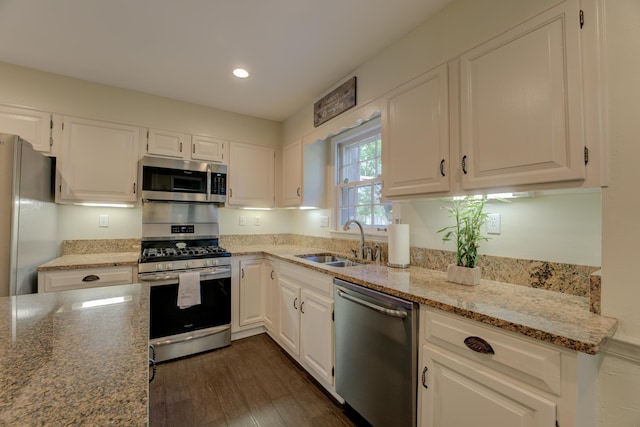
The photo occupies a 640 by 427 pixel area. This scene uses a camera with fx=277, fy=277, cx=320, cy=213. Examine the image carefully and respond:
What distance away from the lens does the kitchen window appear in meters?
2.49

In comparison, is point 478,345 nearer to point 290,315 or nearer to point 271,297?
point 290,315

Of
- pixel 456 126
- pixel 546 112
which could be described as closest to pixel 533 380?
pixel 546 112

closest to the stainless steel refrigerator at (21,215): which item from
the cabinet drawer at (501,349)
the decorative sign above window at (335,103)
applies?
the decorative sign above window at (335,103)

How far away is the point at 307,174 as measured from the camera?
2.93 m

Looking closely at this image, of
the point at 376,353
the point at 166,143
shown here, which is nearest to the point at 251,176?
the point at 166,143

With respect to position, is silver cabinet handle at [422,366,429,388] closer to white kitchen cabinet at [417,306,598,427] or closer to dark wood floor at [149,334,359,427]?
white kitchen cabinet at [417,306,598,427]

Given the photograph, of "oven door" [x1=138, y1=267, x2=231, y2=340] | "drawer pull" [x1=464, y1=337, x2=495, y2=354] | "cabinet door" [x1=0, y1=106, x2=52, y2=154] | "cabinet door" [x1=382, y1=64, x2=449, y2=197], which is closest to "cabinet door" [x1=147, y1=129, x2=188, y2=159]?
"cabinet door" [x1=0, y1=106, x2=52, y2=154]

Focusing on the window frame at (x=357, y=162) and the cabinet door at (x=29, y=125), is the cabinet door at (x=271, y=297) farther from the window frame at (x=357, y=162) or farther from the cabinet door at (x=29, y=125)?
the cabinet door at (x=29, y=125)

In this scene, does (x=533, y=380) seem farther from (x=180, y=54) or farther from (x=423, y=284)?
(x=180, y=54)

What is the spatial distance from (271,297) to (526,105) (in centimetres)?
248

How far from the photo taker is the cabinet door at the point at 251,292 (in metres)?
2.86

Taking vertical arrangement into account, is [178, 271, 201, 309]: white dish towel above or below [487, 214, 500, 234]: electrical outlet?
below

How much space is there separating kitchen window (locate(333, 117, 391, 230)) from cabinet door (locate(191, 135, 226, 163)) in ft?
4.17

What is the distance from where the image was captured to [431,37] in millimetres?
1649
